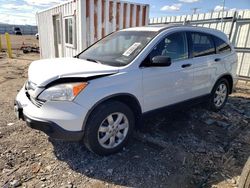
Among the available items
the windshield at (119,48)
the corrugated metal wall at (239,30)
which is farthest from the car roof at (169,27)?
the corrugated metal wall at (239,30)

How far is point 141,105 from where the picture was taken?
3303 mm

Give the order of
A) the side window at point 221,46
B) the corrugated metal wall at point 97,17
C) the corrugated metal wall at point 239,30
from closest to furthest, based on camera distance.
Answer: the side window at point 221,46, the corrugated metal wall at point 97,17, the corrugated metal wall at point 239,30

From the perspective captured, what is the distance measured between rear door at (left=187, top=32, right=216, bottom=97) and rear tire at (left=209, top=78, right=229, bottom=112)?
274mm

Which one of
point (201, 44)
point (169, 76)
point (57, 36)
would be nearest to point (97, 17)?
point (57, 36)

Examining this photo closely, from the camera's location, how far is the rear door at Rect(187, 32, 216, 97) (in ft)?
13.2

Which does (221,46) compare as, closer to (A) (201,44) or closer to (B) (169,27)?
(A) (201,44)

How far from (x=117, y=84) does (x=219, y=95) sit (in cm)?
308

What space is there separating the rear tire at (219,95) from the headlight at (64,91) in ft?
10.5

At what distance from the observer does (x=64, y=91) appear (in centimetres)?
265

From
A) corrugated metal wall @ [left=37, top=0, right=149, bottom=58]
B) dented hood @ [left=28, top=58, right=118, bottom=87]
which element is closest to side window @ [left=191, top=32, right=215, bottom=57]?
dented hood @ [left=28, top=58, right=118, bottom=87]

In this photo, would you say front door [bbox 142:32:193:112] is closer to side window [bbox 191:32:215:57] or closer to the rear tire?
side window [bbox 191:32:215:57]

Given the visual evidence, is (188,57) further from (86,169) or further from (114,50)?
(86,169)

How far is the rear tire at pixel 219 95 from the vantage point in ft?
15.7

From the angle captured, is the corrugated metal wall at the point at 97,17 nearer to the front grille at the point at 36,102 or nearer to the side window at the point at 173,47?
the side window at the point at 173,47
